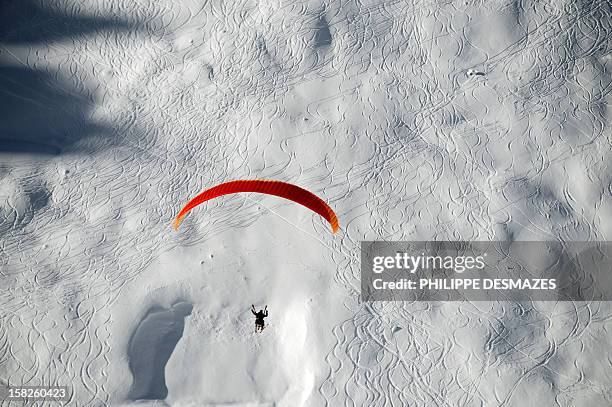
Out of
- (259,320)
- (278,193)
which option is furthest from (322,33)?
(259,320)

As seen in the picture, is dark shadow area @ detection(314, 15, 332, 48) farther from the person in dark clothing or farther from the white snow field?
the person in dark clothing

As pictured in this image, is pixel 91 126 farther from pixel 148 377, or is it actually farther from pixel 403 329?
pixel 403 329

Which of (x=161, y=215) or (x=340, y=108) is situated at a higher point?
(x=340, y=108)

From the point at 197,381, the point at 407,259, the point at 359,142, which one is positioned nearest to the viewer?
the point at 197,381

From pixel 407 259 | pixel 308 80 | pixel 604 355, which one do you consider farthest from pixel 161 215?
pixel 604 355

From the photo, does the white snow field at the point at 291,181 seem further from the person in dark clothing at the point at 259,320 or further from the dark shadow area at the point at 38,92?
the person in dark clothing at the point at 259,320

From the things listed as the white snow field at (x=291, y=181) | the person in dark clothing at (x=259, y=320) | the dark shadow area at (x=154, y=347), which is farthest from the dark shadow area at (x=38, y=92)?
the person in dark clothing at (x=259, y=320)
